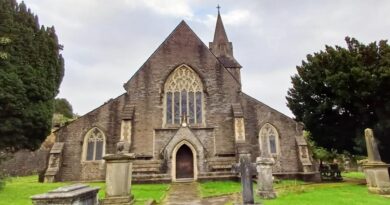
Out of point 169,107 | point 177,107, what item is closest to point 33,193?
point 169,107

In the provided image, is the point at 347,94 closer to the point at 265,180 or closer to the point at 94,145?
the point at 265,180

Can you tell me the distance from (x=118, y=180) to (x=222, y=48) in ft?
102

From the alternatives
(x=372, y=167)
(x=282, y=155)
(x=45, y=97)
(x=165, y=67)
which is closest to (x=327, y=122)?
(x=282, y=155)

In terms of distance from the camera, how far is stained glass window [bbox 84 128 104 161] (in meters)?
21.2

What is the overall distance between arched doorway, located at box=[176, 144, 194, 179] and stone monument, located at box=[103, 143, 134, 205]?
10.7 metres

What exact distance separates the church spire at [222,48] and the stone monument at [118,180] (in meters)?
28.6

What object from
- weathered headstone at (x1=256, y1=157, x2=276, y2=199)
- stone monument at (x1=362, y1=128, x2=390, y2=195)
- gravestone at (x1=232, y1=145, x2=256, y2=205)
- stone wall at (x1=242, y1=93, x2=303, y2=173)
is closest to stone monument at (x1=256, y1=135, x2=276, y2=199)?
weathered headstone at (x1=256, y1=157, x2=276, y2=199)

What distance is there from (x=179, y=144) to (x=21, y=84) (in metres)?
10.8

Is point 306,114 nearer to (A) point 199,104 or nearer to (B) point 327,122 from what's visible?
(B) point 327,122

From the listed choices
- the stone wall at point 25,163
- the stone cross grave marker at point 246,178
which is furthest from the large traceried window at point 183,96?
the stone wall at point 25,163

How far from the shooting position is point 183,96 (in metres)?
22.8

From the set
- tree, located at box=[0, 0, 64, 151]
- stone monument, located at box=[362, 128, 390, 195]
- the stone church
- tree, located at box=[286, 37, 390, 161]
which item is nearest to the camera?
stone monument, located at box=[362, 128, 390, 195]

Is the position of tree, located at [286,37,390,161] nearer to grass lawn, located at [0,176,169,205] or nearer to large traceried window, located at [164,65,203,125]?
large traceried window, located at [164,65,203,125]

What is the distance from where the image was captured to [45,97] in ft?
67.2
